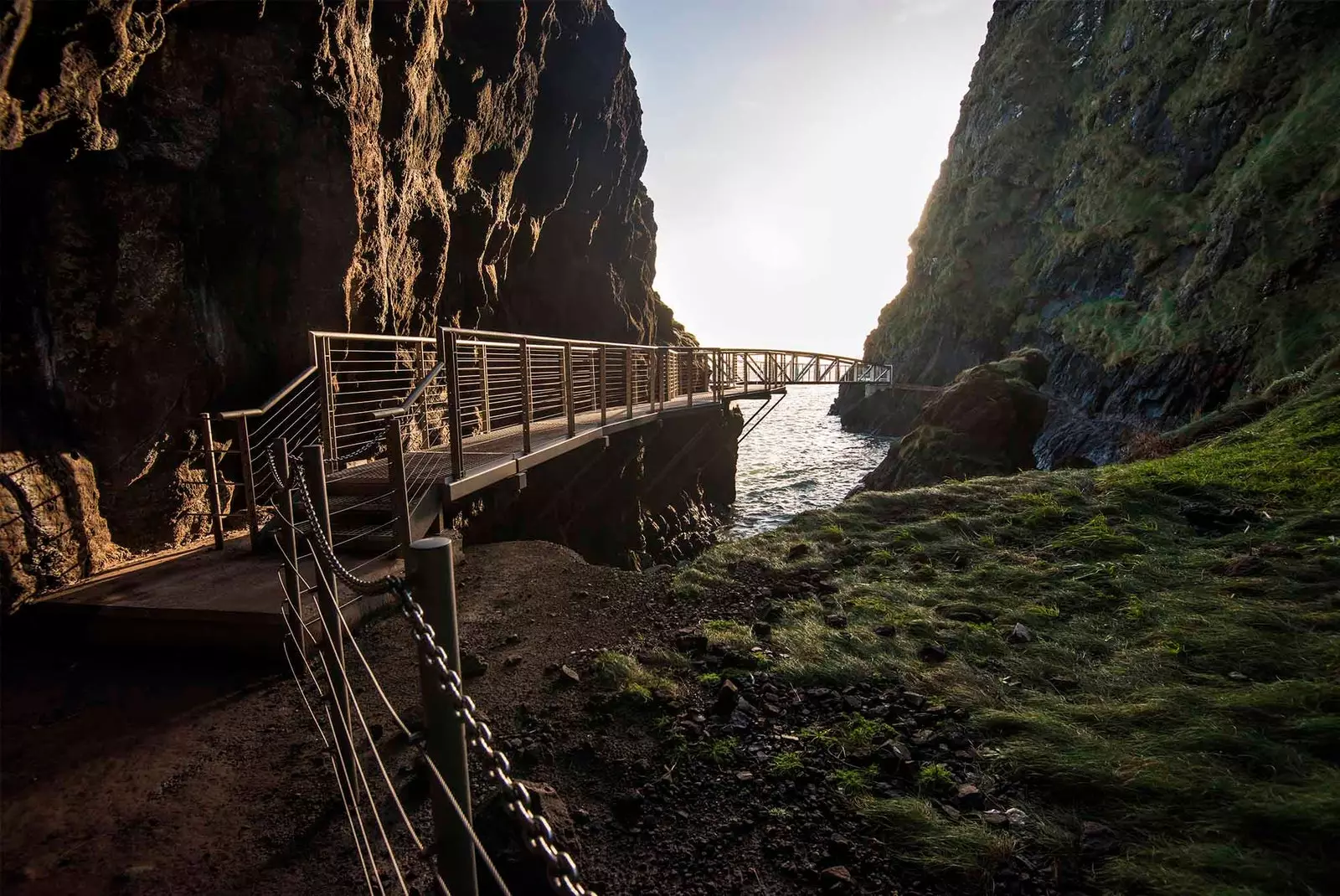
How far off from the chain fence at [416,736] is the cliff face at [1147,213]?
1670 cm

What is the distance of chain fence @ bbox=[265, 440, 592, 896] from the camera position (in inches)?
51.4

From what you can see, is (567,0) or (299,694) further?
(567,0)

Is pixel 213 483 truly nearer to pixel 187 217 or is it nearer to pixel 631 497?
pixel 187 217

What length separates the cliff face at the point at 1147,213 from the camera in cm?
1364

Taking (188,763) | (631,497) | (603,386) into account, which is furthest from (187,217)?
(631,497)

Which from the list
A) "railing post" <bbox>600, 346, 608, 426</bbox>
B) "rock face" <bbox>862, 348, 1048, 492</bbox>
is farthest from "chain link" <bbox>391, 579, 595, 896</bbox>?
"rock face" <bbox>862, 348, 1048, 492</bbox>

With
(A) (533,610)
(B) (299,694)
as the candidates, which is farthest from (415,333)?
(B) (299,694)

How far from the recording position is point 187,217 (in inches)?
231

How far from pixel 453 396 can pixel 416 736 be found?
4150mm

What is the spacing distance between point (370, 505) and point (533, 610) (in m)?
2.11

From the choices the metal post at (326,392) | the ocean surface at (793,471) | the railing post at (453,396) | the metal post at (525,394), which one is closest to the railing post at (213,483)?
the metal post at (326,392)

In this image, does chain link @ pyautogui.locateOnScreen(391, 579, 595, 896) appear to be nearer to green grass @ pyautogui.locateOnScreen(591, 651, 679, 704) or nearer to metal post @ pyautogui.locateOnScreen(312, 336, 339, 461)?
green grass @ pyautogui.locateOnScreen(591, 651, 679, 704)

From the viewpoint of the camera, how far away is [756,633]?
4469 millimetres

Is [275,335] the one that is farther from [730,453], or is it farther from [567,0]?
[730,453]
